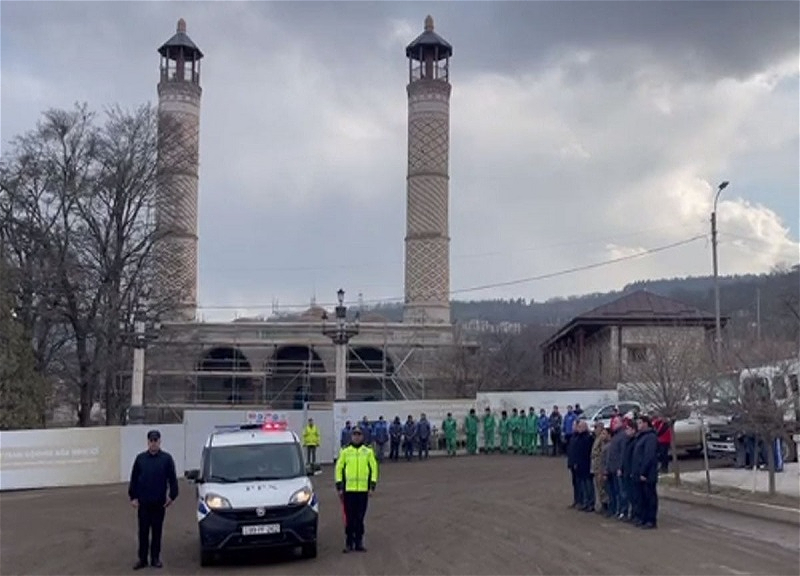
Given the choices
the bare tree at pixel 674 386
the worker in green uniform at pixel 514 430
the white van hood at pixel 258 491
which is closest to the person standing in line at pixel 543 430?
the worker in green uniform at pixel 514 430

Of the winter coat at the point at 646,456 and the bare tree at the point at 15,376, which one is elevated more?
the bare tree at the point at 15,376

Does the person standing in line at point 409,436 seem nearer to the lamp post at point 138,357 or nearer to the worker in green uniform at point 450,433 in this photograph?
the worker in green uniform at point 450,433

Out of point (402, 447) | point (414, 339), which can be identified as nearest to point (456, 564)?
point (402, 447)

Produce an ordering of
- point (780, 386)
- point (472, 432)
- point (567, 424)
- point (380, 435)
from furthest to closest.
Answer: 1. point (472, 432)
2. point (380, 435)
3. point (567, 424)
4. point (780, 386)

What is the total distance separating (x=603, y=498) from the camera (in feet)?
62.7

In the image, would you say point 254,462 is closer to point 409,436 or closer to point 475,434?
point 409,436

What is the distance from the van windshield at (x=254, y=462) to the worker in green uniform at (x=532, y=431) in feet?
74.8

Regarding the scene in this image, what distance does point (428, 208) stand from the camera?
57.1m

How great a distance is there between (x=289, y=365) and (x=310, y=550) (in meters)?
41.2

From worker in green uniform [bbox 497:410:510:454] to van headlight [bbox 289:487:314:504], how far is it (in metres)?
24.6

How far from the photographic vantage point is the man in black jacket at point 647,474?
55.2 feet

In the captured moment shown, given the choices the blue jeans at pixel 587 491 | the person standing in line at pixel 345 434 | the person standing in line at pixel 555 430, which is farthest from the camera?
the person standing in line at pixel 555 430

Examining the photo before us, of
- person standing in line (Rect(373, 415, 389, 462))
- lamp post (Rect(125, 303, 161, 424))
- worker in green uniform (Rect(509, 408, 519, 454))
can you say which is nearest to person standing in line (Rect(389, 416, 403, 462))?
person standing in line (Rect(373, 415, 389, 462))

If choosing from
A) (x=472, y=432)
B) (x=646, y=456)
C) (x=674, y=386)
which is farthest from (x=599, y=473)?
(x=472, y=432)
